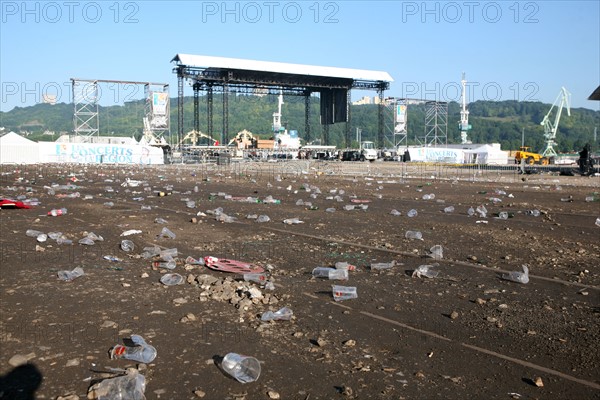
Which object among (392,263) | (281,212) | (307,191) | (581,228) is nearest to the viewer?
(392,263)

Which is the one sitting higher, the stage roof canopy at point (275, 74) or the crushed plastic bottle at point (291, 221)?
the stage roof canopy at point (275, 74)

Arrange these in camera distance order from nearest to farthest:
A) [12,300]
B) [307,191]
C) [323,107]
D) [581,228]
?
[12,300] → [581,228] → [307,191] → [323,107]

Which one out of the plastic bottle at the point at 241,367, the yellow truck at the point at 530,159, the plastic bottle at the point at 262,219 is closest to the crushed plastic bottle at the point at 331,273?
the plastic bottle at the point at 241,367

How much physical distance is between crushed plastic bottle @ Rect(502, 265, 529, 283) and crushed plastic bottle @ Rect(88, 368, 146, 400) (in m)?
4.34

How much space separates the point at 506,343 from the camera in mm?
4023

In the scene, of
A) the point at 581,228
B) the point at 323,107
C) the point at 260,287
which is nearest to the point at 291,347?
the point at 260,287

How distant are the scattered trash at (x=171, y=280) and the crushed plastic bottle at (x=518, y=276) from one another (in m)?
3.64

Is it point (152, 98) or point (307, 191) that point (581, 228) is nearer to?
point (307, 191)

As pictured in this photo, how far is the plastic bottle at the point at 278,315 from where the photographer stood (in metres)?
4.43

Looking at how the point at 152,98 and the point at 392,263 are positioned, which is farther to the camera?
the point at 152,98

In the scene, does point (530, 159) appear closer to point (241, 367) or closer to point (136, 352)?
point (241, 367)

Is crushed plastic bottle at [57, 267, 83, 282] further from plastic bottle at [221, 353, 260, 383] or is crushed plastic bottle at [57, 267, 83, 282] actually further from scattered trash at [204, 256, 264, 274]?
plastic bottle at [221, 353, 260, 383]

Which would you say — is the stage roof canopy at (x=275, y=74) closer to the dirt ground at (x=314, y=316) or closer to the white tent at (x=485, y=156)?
the white tent at (x=485, y=156)

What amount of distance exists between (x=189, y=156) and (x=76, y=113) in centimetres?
1241
